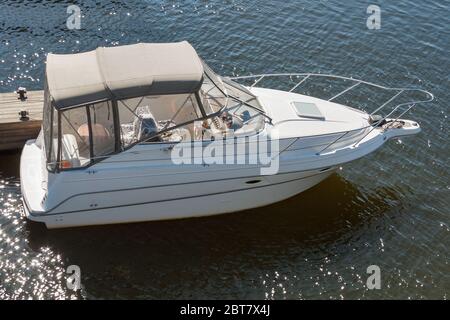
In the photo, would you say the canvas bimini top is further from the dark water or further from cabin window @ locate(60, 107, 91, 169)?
the dark water

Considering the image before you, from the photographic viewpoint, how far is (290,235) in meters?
14.5

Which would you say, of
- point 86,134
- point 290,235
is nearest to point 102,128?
point 86,134

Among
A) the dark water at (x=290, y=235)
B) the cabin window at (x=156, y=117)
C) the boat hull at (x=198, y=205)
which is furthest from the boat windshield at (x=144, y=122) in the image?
the dark water at (x=290, y=235)

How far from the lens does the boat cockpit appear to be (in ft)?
41.9

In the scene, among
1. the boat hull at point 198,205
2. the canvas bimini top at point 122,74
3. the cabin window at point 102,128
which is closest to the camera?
the canvas bimini top at point 122,74

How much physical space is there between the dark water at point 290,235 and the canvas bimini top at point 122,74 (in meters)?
3.39

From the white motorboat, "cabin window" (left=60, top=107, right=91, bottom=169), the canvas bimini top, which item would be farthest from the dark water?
the canvas bimini top

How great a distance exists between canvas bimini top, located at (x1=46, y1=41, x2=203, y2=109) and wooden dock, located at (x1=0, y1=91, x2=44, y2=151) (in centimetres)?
293

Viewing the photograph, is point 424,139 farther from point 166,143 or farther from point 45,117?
point 45,117

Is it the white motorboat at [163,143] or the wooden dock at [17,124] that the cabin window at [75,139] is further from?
the wooden dock at [17,124]

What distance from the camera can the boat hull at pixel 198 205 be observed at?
13664 millimetres

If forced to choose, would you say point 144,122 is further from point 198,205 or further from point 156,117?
point 198,205

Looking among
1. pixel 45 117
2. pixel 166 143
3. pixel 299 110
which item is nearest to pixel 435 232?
pixel 299 110

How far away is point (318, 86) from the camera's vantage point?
19422 mm
